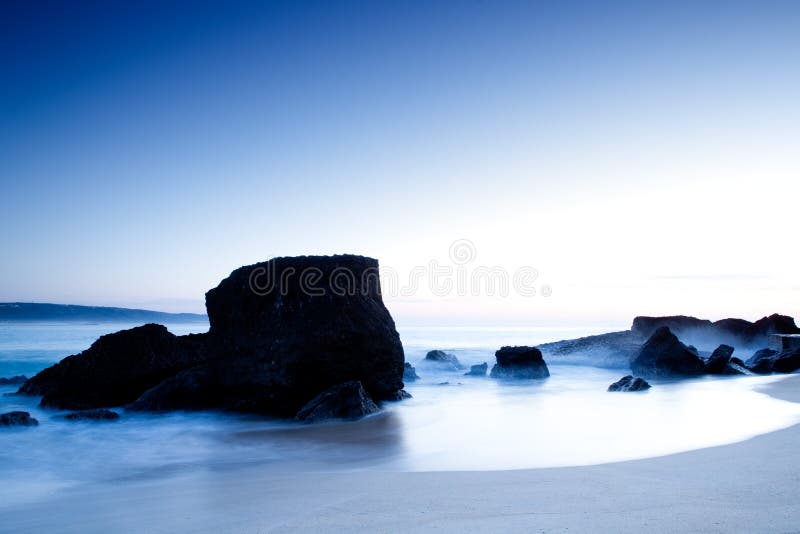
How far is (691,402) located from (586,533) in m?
6.51

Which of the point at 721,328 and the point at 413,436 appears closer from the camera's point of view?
the point at 413,436

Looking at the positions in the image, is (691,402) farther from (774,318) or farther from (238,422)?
(774,318)

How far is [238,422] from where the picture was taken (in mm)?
7785

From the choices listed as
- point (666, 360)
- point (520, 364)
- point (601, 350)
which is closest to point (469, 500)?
point (666, 360)

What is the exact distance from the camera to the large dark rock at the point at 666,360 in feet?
37.8

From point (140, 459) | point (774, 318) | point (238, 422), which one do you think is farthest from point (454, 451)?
point (774, 318)

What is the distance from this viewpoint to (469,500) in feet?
10.2

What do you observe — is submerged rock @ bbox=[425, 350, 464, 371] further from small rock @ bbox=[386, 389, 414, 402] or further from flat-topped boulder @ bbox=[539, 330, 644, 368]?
small rock @ bbox=[386, 389, 414, 402]

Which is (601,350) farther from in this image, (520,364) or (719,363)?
(719,363)

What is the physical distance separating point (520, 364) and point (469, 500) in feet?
34.0

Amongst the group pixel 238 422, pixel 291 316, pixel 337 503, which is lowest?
pixel 238 422

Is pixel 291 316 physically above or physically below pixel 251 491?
above

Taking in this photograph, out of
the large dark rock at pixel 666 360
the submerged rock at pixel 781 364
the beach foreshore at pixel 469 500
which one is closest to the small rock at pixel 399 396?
the beach foreshore at pixel 469 500

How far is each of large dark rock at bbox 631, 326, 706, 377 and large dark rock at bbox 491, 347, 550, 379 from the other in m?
2.18
